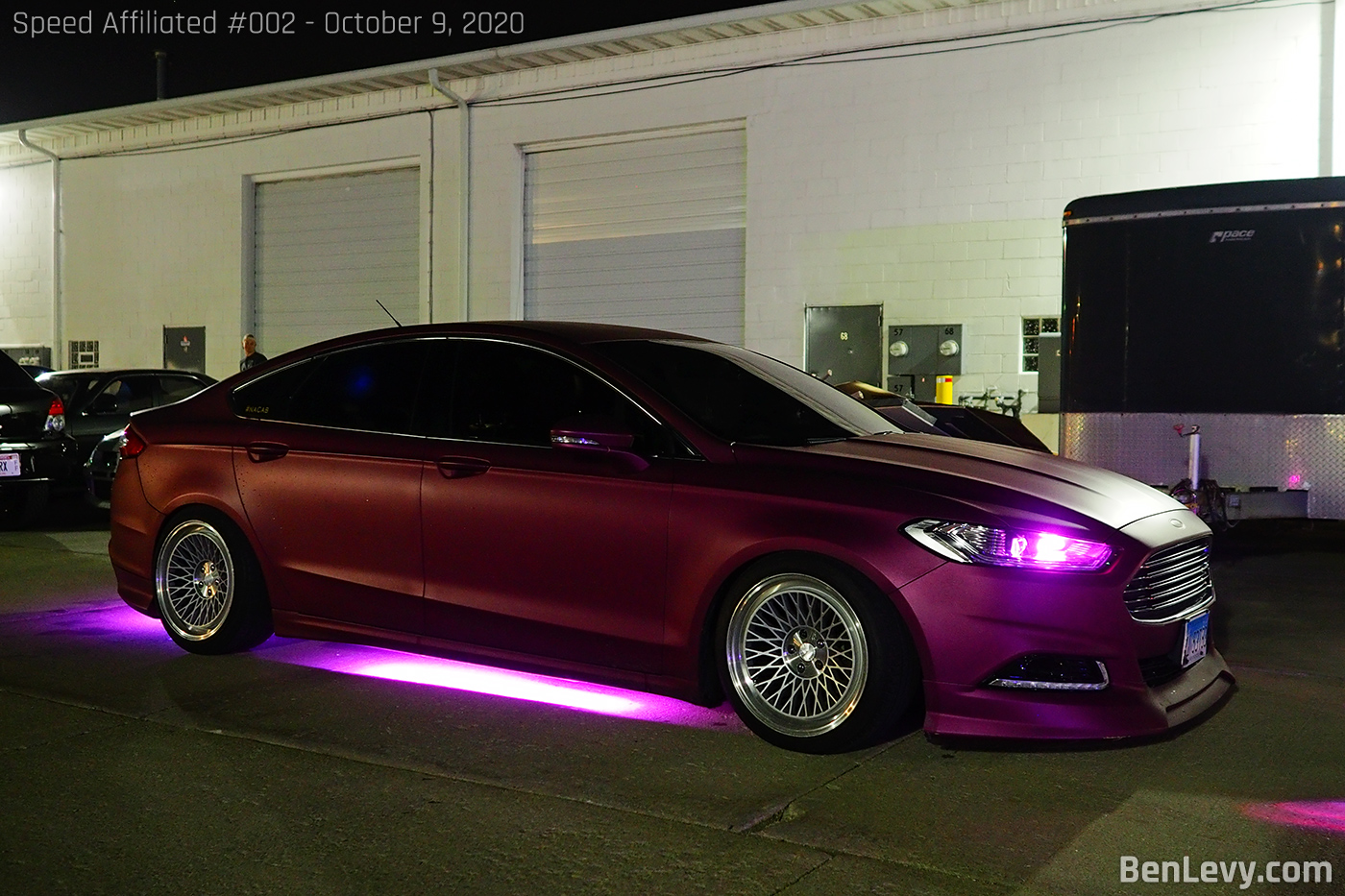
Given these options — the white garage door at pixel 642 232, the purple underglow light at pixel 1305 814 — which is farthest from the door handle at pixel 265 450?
the white garage door at pixel 642 232

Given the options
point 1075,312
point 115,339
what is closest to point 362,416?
point 1075,312

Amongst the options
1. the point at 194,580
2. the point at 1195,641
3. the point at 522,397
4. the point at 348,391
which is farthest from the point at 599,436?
the point at 194,580

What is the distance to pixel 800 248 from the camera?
52.9 ft

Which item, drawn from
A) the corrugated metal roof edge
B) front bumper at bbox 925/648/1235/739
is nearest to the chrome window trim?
front bumper at bbox 925/648/1235/739

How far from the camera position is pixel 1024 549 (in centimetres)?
435

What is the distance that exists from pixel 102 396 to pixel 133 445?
24.7 feet

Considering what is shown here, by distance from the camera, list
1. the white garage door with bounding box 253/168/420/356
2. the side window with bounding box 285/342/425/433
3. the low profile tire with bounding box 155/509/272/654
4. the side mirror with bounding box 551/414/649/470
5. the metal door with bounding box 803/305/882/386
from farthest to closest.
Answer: the white garage door with bounding box 253/168/420/356 < the metal door with bounding box 803/305/882/386 < the low profile tire with bounding box 155/509/272/654 < the side window with bounding box 285/342/425/433 < the side mirror with bounding box 551/414/649/470

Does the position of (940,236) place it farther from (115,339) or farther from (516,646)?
(115,339)

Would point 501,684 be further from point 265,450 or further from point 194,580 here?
point 194,580

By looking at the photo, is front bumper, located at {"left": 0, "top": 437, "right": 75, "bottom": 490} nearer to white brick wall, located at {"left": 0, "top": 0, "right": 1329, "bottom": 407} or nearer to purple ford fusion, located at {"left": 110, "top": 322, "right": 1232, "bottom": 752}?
purple ford fusion, located at {"left": 110, "top": 322, "right": 1232, "bottom": 752}

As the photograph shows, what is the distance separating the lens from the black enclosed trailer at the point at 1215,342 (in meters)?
9.80

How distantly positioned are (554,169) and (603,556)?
14096 mm

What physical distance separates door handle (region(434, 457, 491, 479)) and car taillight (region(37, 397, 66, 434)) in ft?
24.0

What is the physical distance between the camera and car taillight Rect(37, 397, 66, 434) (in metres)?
11.3
